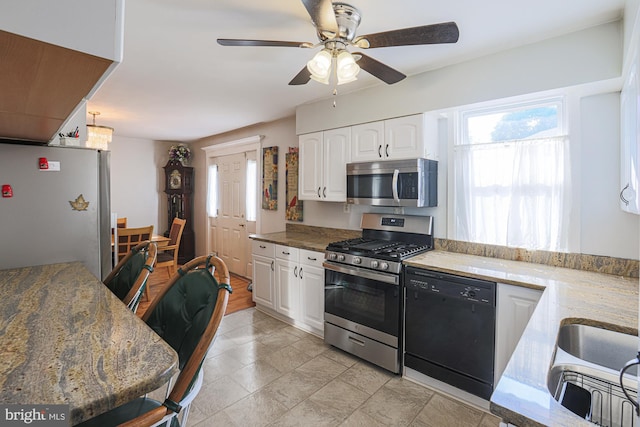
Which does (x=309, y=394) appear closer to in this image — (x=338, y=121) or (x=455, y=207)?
(x=455, y=207)

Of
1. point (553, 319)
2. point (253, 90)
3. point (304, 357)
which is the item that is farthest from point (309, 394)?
point (253, 90)

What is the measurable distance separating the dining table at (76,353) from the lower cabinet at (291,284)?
1847 millimetres

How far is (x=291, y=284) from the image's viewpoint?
3.21 m

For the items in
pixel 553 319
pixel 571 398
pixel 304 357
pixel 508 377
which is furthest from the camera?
pixel 304 357

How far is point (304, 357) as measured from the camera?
268 cm

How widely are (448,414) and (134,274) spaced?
6.75 ft

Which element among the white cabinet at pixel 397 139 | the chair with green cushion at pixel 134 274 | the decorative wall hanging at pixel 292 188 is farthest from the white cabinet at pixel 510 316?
the decorative wall hanging at pixel 292 188

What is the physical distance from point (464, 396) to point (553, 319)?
3.84 feet

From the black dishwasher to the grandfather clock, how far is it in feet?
15.3

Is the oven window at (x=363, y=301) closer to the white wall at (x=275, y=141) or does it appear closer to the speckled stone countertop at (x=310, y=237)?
the speckled stone countertop at (x=310, y=237)

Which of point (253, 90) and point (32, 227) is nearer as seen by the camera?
point (32, 227)

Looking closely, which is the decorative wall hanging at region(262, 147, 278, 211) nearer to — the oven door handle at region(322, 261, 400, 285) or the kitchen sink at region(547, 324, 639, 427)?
the oven door handle at region(322, 261, 400, 285)

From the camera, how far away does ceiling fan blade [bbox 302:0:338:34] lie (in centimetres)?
132

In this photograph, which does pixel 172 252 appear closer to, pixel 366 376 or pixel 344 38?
pixel 366 376
